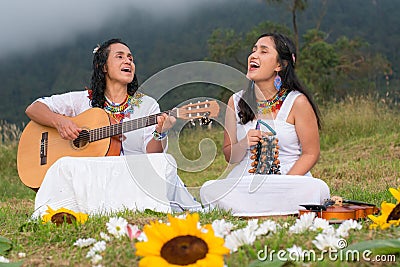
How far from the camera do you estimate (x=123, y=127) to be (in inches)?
188

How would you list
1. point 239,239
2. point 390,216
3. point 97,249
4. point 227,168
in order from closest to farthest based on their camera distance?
point 239,239 → point 97,249 → point 390,216 → point 227,168

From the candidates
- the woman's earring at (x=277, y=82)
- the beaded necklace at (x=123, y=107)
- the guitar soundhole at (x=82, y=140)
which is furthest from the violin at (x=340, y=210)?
the guitar soundhole at (x=82, y=140)

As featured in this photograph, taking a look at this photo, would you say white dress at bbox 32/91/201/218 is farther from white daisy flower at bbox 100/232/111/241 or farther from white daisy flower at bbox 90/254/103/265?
white daisy flower at bbox 90/254/103/265

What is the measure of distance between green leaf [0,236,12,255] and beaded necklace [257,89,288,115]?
90.5 inches

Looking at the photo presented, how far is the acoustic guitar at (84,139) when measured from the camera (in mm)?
4449

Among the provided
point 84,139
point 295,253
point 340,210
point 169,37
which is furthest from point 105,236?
point 169,37

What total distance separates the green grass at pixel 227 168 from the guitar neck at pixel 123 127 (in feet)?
2.62

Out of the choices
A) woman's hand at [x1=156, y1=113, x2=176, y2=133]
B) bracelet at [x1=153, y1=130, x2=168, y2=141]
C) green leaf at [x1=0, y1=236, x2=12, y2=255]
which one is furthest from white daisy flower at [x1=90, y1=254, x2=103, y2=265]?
bracelet at [x1=153, y1=130, x2=168, y2=141]

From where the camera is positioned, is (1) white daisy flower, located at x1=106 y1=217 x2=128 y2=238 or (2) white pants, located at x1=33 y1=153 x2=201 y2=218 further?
(2) white pants, located at x1=33 y1=153 x2=201 y2=218

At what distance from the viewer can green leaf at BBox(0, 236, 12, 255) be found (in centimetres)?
309

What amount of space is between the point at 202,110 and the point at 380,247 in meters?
2.19

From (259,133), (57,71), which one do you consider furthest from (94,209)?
(57,71)

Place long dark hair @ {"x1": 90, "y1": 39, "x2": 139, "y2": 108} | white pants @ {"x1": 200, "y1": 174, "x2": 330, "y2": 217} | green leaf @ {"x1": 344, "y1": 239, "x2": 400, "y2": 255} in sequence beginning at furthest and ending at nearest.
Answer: long dark hair @ {"x1": 90, "y1": 39, "x2": 139, "y2": 108} → white pants @ {"x1": 200, "y1": 174, "x2": 330, "y2": 217} → green leaf @ {"x1": 344, "y1": 239, "x2": 400, "y2": 255}

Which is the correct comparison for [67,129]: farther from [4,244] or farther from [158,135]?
[4,244]
